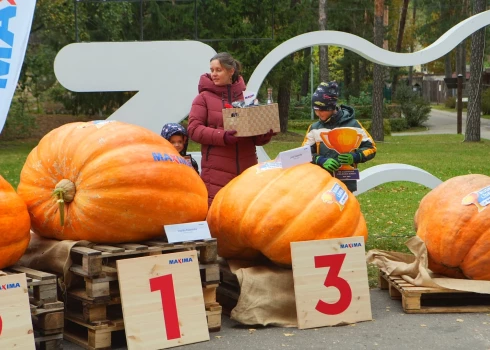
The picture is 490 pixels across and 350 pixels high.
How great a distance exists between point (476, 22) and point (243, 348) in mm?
4355

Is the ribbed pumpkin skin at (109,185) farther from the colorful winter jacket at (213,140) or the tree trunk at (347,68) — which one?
the tree trunk at (347,68)

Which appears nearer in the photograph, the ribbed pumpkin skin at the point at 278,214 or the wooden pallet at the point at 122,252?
the wooden pallet at the point at 122,252

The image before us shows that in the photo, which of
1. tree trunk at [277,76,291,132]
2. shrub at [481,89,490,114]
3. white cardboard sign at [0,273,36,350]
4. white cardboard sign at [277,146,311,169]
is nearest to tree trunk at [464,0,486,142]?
tree trunk at [277,76,291,132]

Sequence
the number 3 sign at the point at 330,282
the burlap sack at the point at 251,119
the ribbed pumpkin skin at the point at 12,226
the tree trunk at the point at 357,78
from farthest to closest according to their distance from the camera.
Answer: the tree trunk at the point at 357,78 < the burlap sack at the point at 251,119 < the number 3 sign at the point at 330,282 < the ribbed pumpkin skin at the point at 12,226

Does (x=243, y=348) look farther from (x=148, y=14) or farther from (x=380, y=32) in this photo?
(x=380, y=32)

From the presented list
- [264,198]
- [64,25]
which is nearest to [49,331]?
[264,198]

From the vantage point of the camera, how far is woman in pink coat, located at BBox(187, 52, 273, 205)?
614 centimetres

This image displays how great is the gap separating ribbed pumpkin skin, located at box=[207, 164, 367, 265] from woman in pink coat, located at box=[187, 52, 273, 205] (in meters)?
0.63

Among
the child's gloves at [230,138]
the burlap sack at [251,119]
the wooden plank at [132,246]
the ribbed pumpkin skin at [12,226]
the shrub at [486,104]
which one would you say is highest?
the burlap sack at [251,119]

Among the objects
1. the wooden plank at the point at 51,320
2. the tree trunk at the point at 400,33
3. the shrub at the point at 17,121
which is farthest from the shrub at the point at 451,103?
the wooden plank at the point at 51,320

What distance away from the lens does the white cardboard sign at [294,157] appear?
18.5 feet

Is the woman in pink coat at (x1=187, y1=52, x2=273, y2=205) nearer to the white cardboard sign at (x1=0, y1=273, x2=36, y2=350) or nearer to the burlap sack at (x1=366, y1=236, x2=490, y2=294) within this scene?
the burlap sack at (x1=366, y1=236, x2=490, y2=294)

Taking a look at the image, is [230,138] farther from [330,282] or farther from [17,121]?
[17,121]

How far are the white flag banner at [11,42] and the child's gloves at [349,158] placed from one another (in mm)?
3336
